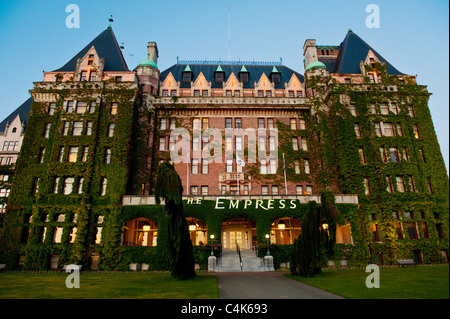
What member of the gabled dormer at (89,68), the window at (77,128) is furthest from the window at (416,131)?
the window at (77,128)

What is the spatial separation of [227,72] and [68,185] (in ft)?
105

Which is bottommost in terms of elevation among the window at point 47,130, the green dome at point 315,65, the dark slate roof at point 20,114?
the window at point 47,130

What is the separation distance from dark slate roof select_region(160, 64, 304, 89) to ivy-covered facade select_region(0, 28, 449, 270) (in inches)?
28.8

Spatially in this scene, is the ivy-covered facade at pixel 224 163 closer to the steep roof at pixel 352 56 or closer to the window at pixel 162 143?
the window at pixel 162 143

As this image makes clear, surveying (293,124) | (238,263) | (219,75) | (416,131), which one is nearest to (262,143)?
(293,124)

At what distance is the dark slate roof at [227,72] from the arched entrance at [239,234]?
22963 millimetres

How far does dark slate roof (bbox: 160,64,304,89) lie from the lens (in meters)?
47.3

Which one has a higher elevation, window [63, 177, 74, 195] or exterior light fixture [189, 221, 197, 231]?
window [63, 177, 74, 195]

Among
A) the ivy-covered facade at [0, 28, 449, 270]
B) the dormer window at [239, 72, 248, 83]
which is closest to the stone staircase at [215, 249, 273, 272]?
the ivy-covered facade at [0, 28, 449, 270]

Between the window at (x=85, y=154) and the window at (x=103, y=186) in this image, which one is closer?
the window at (x=103, y=186)

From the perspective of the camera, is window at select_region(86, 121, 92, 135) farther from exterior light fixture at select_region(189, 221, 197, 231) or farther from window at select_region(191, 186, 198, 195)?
exterior light fixture at select_region(189, 221, 197, 231)

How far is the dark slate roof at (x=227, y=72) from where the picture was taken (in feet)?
155
